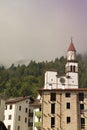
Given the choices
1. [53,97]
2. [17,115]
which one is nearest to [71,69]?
[17,115]

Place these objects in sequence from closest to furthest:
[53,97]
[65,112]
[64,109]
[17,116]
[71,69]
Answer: [65,112] → [64,109] → [53,97] → [17,116] → [71,69]

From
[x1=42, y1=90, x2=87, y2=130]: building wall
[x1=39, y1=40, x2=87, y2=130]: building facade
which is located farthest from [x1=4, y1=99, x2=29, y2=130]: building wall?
[x1=42, y1=90, x2=87, y2=130]: building wall

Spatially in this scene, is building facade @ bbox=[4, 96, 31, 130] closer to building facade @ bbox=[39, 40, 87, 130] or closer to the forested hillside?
building facade @ bbox=[39, 40, 87, 130]

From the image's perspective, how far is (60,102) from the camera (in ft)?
226

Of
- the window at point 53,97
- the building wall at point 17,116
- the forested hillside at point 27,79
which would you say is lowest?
the building wall at point 17,116

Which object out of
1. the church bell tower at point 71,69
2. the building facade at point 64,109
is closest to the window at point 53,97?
the building facade at point 64,109

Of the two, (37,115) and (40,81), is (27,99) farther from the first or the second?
(40,81)

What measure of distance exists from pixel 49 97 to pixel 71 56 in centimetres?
3468

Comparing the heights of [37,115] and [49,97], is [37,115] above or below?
below

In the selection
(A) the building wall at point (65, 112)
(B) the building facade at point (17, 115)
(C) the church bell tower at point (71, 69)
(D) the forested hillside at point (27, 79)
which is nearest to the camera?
(A) the building wall at point (65, 112)

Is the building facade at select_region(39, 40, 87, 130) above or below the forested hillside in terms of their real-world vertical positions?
below

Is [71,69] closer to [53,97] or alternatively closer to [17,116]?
[17,116]

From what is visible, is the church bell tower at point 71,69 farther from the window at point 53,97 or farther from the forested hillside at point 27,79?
the window at point 53,97

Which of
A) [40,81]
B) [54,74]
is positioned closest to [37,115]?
[54,74]
